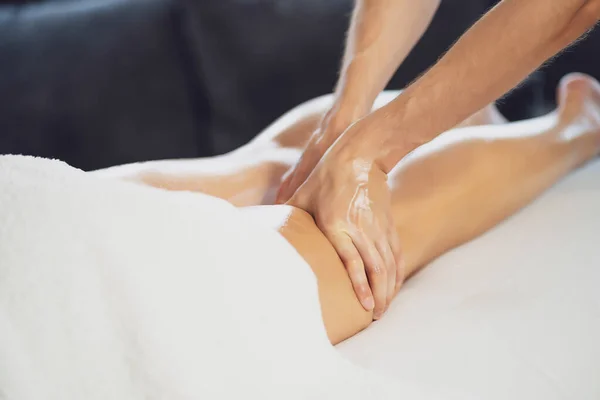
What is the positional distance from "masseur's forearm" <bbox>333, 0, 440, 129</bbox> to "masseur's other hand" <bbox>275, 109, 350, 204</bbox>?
0.02 m

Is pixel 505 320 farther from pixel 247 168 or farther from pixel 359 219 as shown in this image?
pixel 247 168

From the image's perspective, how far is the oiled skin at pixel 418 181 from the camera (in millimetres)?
858

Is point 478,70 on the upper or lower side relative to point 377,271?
upper

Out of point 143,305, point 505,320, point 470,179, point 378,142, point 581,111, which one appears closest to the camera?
point 143,305

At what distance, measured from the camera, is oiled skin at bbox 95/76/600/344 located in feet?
2.81

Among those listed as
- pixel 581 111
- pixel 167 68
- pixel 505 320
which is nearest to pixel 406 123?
pixel 505 320

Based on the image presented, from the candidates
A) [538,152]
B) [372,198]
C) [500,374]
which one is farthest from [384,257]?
[538,152]

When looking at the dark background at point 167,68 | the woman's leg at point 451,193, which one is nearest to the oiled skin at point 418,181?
the woman's leg at point 451,193

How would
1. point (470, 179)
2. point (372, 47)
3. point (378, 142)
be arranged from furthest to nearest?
point (372, 47), point (470, 179), point (378, 142)

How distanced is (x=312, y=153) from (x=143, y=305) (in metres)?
0.51

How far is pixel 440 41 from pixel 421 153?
1020mm

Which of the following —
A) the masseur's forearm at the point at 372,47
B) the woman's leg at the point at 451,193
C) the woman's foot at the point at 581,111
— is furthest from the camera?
the woman's foot at the point at 581,111

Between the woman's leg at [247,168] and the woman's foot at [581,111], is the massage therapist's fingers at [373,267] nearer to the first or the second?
the woman's leg at [247,168]

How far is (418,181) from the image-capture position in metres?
1.02
